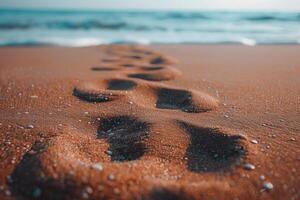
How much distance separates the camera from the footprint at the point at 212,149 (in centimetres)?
144

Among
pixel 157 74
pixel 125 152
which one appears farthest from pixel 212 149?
pixel 157 74

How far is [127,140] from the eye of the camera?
1.66 m

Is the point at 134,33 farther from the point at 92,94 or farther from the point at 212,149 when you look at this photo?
the point at 212,149

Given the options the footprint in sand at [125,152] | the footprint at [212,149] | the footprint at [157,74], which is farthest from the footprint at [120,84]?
the footprint at [212,149]

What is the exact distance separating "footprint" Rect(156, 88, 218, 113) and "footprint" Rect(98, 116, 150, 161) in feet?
1.21

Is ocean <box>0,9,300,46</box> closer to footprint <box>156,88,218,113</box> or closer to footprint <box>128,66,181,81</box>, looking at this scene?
footprint <box>128,66,181,81</box>

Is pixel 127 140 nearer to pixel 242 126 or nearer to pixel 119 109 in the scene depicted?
pixel 119 109

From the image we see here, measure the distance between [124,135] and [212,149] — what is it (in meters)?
0.47

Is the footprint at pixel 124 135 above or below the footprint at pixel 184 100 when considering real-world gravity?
below

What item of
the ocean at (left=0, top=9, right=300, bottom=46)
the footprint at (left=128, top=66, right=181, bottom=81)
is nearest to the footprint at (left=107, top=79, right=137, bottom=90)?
the footprint at (left=128, top=66, right=181, bottom=81)

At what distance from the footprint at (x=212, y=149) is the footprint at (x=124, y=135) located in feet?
0.78

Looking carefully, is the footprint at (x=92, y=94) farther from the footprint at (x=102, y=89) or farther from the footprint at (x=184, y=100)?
the footprint at (x=184, y=100)

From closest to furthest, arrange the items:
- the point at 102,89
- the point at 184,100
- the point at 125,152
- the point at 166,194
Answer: the point at 166,194 → the point at 125,152 → the point at 184,100 → the point at 102,89

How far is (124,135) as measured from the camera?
5.67ft
